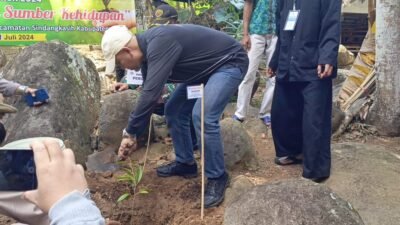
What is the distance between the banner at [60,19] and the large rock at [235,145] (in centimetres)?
423

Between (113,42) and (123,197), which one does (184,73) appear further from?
(123,197)

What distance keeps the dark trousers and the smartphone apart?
3.00 m

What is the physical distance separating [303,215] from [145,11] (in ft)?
22.3

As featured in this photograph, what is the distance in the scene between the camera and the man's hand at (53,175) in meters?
1.17

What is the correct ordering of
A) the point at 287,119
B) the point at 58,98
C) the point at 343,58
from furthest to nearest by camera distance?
1. the point at 343,58
2. the point at 58,98
3. the point at 287,119

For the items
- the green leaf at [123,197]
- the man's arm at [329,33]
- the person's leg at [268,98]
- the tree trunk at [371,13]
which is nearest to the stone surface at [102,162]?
the green leaf at [123,197]

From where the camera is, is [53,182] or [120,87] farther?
[120,87]

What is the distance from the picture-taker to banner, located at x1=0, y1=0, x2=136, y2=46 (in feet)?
25.0

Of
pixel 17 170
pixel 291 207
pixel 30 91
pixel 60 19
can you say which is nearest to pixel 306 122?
pixel 291 207

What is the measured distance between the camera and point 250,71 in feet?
18.1

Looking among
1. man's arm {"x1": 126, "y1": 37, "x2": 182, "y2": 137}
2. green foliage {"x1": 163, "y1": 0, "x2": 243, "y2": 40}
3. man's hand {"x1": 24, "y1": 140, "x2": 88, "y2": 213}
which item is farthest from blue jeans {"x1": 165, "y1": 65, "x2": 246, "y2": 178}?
green foliage {"x1": 163, "y1": 0, "x2": 243, "y2": 40}

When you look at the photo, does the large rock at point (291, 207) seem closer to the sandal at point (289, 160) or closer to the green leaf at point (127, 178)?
the green leaf at point (127, 178)

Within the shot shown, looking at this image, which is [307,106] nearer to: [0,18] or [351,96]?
[351,96]

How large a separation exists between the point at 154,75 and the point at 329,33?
4.69 feet
